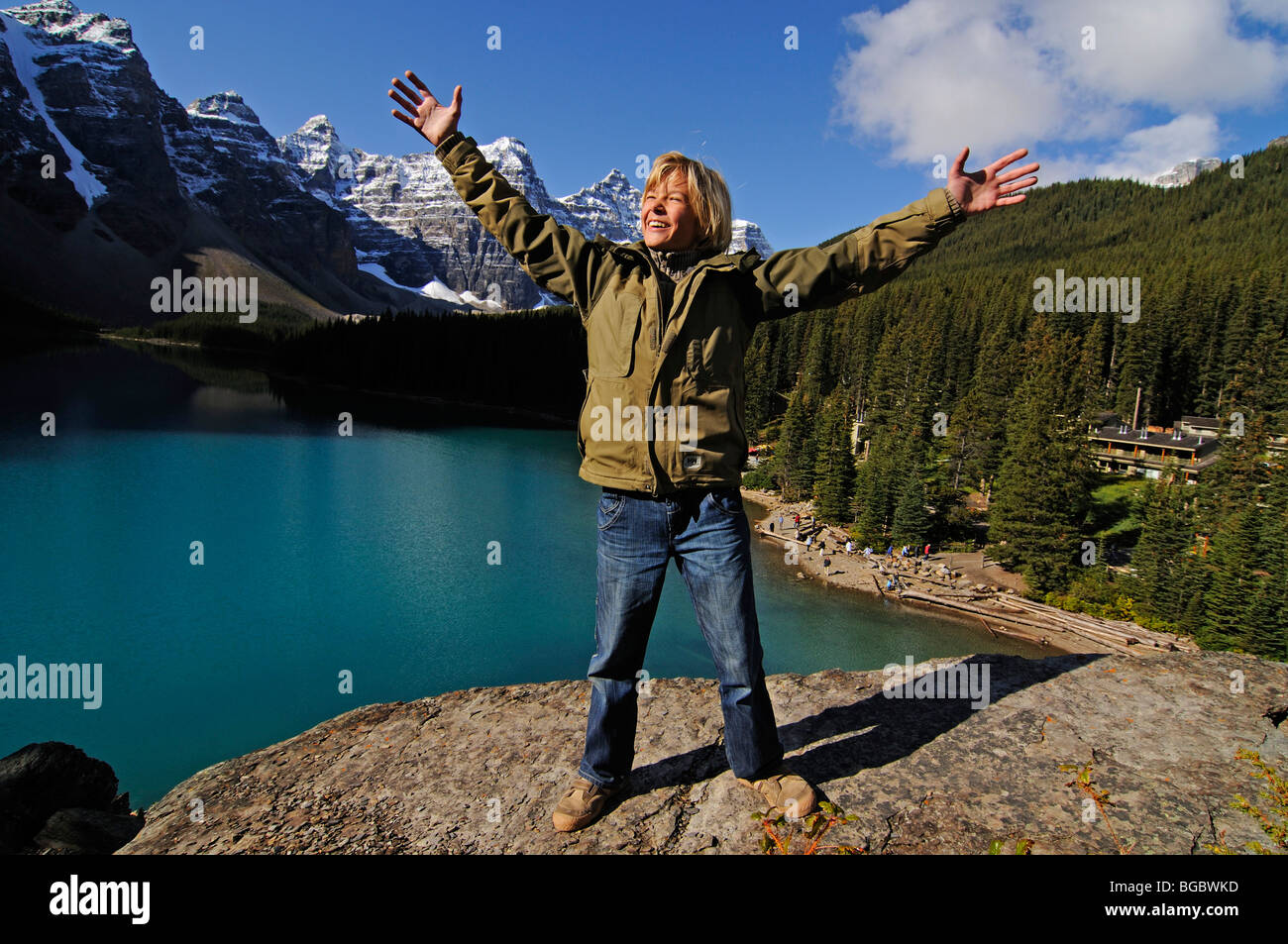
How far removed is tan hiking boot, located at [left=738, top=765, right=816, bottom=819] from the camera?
3.32m

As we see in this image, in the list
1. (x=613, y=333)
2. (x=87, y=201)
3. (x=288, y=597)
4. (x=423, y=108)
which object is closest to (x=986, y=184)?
(x=613, y=333)

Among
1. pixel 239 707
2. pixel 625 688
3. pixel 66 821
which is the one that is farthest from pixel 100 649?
pixel 625 688

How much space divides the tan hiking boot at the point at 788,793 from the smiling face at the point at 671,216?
9.07ft

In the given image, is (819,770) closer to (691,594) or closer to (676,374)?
(691,594)

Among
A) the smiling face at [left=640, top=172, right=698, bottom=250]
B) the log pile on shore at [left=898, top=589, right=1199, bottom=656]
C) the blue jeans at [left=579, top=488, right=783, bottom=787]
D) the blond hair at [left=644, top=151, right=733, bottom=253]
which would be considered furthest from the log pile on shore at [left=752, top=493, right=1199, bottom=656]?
the smiling face at [left=640, top=172, right=698, bottom=250]

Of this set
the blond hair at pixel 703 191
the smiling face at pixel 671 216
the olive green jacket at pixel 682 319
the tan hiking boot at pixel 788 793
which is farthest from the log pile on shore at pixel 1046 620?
the smiling face at pixel 671 216

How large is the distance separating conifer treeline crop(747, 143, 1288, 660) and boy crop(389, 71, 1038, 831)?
603cm

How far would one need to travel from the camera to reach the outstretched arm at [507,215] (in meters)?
3.30

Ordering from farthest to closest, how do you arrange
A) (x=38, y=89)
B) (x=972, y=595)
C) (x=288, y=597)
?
(x=38, y=89) < (x=972, y=595) < (x=288, y=597)

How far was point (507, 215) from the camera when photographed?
10.9 ft

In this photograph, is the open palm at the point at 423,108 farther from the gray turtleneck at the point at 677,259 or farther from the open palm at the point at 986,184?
the open palm at the point at 986,184

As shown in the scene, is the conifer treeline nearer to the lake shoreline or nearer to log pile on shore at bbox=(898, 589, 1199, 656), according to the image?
log pile on shore at bbox=(898, 589, 1199, 656)

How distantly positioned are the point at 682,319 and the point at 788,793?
95.4 inches

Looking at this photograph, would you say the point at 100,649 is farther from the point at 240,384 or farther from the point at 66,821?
the point at 240,384
